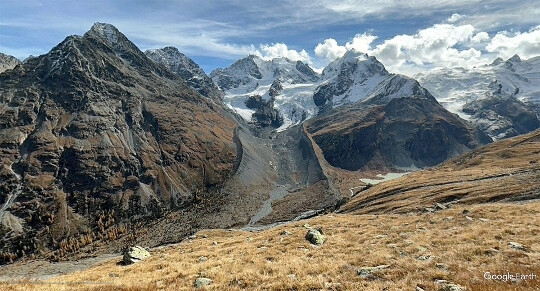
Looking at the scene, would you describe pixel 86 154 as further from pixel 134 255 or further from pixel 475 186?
pixel 475 186

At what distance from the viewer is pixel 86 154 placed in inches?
5177

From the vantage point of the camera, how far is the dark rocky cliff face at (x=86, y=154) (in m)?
106

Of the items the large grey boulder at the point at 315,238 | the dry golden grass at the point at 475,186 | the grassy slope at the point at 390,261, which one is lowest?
the dry golden grass at the point at 475,186

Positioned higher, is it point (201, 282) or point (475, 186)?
point (201, 282)

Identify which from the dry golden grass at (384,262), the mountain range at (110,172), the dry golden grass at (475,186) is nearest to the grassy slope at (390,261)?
the dry golden grass at (384,262)

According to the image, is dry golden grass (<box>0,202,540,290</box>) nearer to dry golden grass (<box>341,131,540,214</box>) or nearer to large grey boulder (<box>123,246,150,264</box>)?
large grey boulder (<box>123,246,150,264</box>)

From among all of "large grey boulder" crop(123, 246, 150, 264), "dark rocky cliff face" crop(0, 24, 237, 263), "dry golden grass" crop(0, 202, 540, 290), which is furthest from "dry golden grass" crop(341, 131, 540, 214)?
"dark rocky cliff face" crop(0, 24, 237, 263)

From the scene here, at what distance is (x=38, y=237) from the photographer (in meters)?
98.0

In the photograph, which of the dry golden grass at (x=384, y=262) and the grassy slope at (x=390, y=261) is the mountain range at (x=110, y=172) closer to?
the grassy slope at (x=390, y=261)

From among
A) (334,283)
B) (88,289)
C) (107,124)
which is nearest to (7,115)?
(107,124)

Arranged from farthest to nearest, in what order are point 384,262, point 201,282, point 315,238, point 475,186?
point 475,186
point 315,238
point 384,262
point 201,282

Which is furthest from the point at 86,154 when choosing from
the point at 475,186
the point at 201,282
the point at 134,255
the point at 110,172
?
the point at 475,186

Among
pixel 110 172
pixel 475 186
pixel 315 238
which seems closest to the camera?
pixel 315 238

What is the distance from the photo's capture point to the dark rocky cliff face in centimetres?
10562
